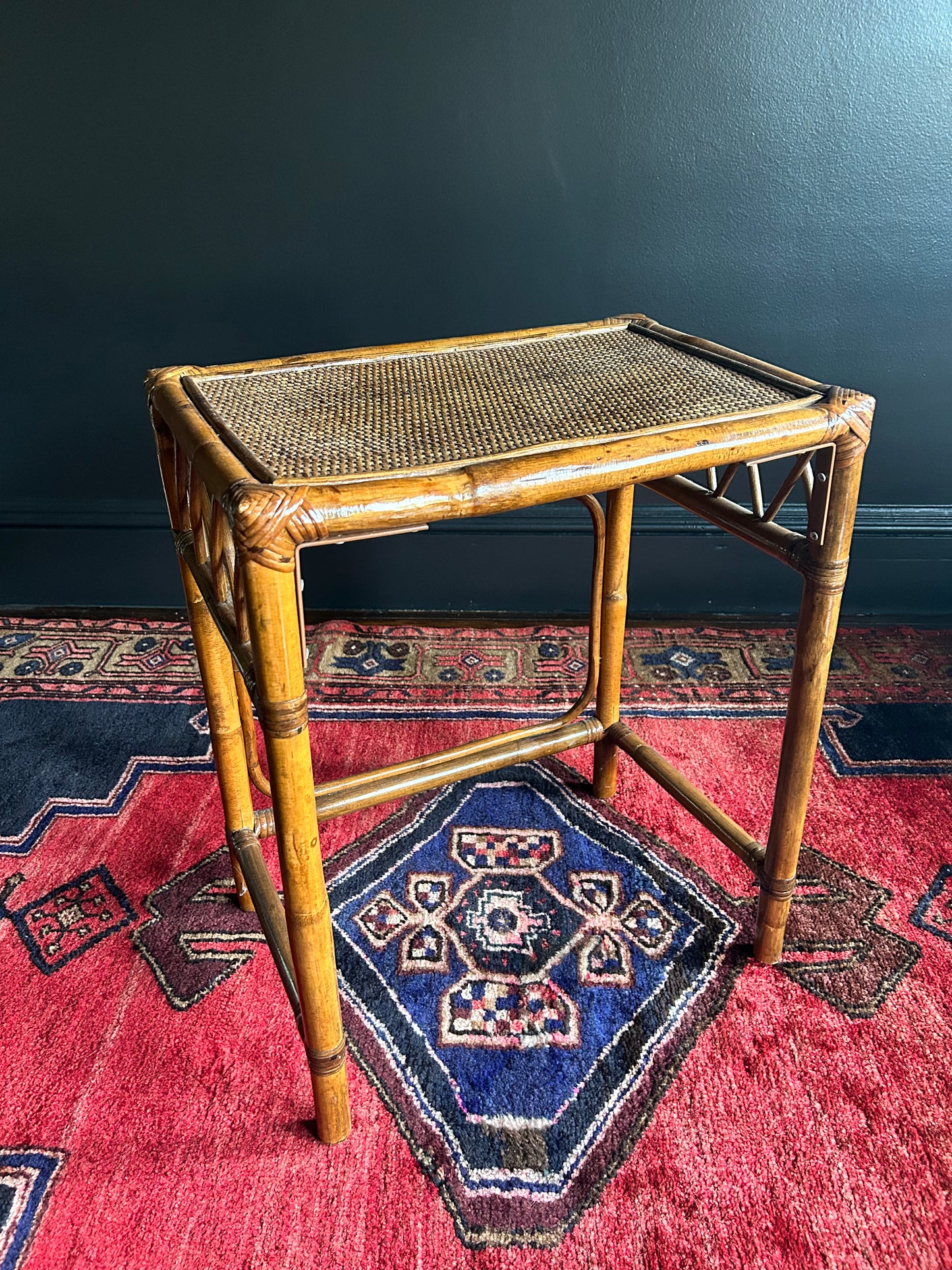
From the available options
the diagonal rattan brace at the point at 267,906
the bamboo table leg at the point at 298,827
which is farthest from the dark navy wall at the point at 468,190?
the bamboo table leg at the point at 298,827

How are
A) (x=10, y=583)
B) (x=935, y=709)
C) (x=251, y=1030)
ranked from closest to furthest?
(x=251, y=1030) → (x=935, y=709) → (x=10, y=583)

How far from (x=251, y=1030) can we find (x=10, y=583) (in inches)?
70.2

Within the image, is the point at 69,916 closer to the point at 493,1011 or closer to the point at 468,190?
the point at 493,1011

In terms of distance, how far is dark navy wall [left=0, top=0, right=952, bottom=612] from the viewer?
6.84 ft

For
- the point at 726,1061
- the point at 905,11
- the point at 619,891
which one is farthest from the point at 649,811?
the point at 905,11

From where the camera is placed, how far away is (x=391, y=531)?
99cm

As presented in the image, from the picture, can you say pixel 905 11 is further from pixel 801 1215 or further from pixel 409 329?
pixel 801 1215

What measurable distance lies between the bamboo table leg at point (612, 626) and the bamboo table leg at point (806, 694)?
0.43 meters

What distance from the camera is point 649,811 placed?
184 centimetres

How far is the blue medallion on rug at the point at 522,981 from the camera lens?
1228 mm

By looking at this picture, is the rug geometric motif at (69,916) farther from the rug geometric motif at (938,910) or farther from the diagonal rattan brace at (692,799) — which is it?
the rug geometric motif at (938,910)

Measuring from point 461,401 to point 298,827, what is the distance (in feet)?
1.89

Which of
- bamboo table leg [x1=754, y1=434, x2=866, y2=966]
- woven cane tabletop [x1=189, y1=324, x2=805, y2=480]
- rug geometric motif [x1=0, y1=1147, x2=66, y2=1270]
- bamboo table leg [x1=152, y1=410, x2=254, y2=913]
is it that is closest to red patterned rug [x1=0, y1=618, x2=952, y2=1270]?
rug geometric motif [x1=0, y1=1147, x2=66, y2=1270]

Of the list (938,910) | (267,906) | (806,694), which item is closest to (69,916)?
(267,906)
